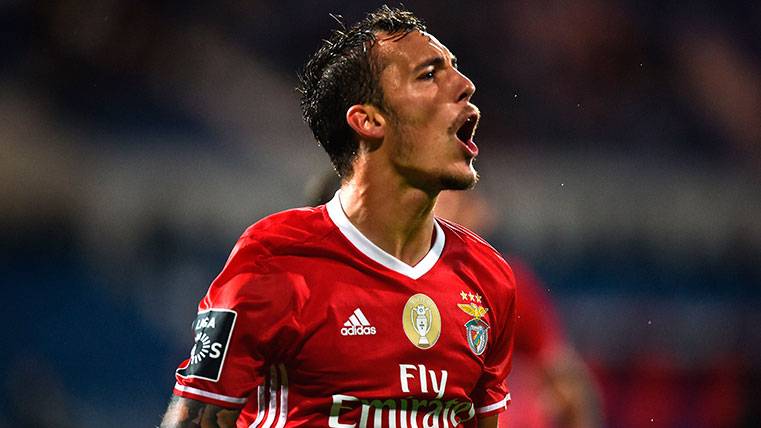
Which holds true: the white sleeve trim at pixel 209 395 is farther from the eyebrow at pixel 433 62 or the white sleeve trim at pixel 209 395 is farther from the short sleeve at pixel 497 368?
the eyebrow at pixel 433 62

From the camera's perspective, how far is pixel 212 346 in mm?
2244

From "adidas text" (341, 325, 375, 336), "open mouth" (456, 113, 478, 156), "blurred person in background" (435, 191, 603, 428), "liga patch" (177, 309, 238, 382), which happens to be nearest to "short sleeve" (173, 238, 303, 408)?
"liga patch" (177, 309, 238, 382)

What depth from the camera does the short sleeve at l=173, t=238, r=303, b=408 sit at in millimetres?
2238

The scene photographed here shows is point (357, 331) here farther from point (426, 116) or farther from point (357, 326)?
point (426, 116)

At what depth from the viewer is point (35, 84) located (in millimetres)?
6840

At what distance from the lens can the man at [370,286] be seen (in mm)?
2277

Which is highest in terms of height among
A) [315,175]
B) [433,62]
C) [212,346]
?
[315,175]

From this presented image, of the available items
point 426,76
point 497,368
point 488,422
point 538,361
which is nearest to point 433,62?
point 426,76

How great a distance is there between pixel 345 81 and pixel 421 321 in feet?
2.18

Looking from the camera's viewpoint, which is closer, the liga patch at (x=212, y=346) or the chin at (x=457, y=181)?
the liga patch at (x=212, y=346)

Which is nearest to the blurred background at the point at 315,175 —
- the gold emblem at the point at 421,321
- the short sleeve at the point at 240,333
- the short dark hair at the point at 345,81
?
the short dark hair at the point at 345,81

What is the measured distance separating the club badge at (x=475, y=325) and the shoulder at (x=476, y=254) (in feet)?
0.37

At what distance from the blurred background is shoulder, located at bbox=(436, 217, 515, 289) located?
365cm

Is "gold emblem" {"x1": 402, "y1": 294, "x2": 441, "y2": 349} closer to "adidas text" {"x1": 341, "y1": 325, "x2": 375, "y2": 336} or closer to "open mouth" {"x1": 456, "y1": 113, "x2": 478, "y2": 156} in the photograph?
"adidas text" {"x1": 341, "y1": 325, "x2": 375, "y2": 336}
